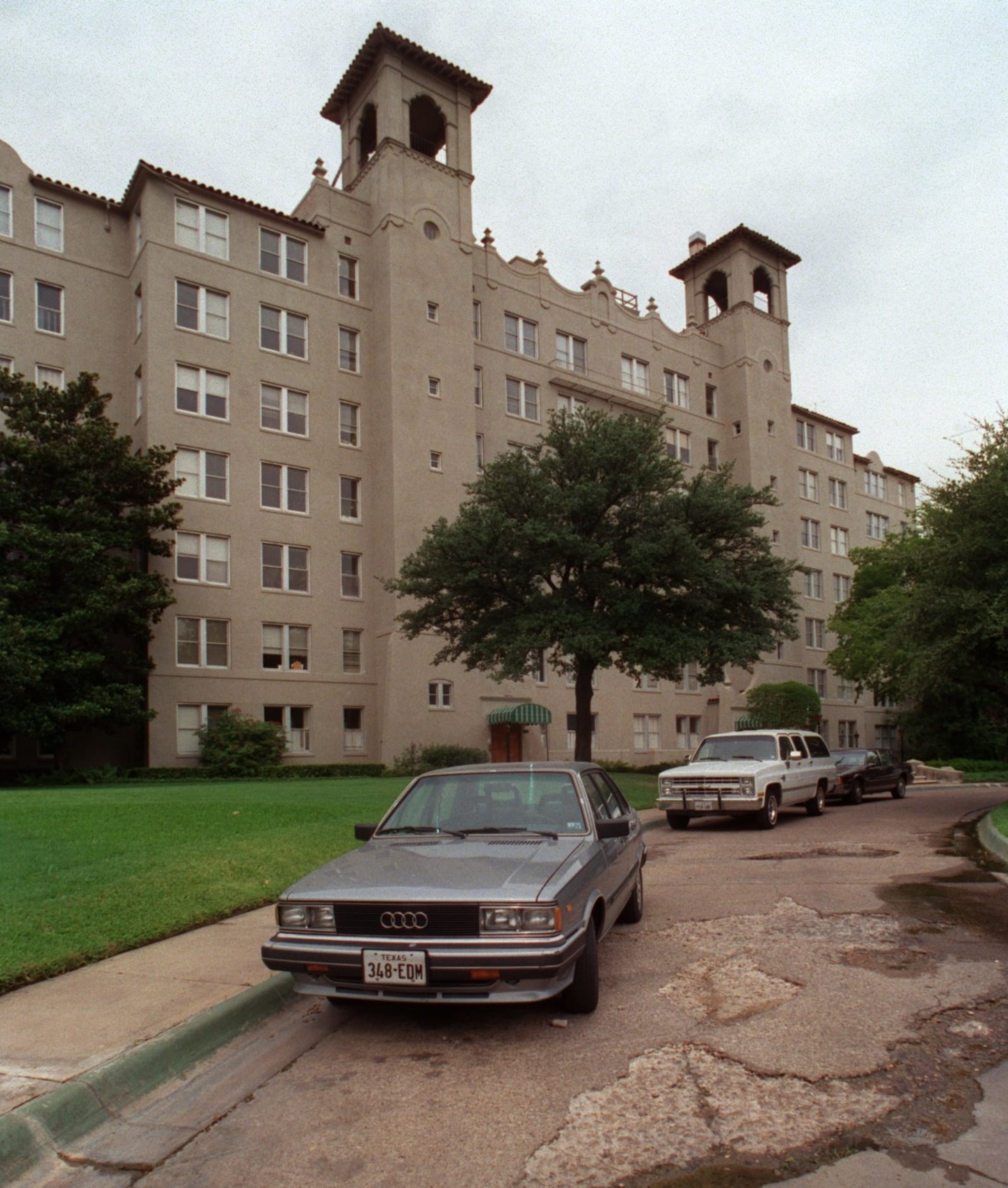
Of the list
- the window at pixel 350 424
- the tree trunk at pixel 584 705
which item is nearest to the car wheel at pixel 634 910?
the tree trunk at pixel 584 705

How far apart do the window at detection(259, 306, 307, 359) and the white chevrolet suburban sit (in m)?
23.8

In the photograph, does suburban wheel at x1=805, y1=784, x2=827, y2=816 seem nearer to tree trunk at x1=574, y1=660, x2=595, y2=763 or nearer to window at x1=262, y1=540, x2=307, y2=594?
tree trunk at x1=574, y1=660, x2=595, y2=763

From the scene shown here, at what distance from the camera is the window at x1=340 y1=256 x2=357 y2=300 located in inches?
1480

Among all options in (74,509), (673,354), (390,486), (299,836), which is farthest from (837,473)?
(299,836)

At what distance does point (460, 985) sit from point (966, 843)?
1181 cm

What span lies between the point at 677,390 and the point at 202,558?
90.1 feet

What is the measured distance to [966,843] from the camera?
14367 mm

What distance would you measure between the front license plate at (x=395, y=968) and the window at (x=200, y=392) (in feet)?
99.4

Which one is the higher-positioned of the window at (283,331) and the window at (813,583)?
the window at (283,331)

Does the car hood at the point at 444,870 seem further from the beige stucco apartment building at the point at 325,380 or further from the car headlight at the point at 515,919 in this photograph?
the beige stucco apartment building at the point at 325,380

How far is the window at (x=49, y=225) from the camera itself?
3250 centimetres

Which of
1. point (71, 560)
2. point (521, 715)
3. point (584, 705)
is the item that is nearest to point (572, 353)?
point (521, 715)

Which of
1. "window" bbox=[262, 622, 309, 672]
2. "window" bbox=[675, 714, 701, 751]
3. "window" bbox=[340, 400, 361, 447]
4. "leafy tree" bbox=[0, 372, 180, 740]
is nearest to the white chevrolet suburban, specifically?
"leafy tree" bbox=[0, 372, 180, 740]

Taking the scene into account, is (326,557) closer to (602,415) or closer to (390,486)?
(390,486)
